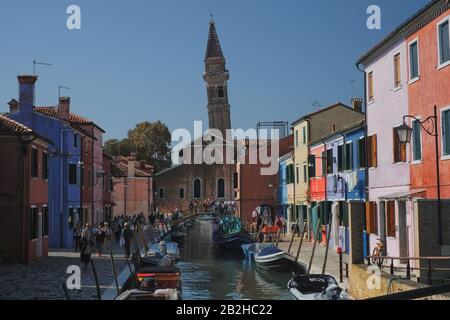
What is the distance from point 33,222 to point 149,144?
55759 mm

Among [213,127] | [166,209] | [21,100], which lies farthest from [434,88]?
[213,127]

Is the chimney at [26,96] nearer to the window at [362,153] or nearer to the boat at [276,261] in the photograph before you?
the boat at [276,261]

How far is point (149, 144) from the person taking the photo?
78.4 metres

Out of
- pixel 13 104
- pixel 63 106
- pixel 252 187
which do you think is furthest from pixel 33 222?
pixel 252 187

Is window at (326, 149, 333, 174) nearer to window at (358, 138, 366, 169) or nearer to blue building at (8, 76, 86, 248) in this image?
window at (358, 138, 366, 169)

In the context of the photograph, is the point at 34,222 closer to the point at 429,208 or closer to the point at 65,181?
the point at 65,181

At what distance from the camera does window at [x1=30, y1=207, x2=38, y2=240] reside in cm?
2245

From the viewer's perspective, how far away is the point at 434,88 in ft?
51.7

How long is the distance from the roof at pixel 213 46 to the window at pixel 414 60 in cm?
8185

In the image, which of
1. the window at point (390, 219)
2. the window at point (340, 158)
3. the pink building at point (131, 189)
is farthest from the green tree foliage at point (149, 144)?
the window at point (390, 219)

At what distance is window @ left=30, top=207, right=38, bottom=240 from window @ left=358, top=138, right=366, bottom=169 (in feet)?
43.5

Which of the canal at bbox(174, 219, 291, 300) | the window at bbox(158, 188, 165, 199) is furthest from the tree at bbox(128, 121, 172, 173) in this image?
the canal at bbox(174, 219, 291, 300)

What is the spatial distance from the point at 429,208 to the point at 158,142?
6692 centimetres

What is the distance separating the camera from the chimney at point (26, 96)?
26.3 m
